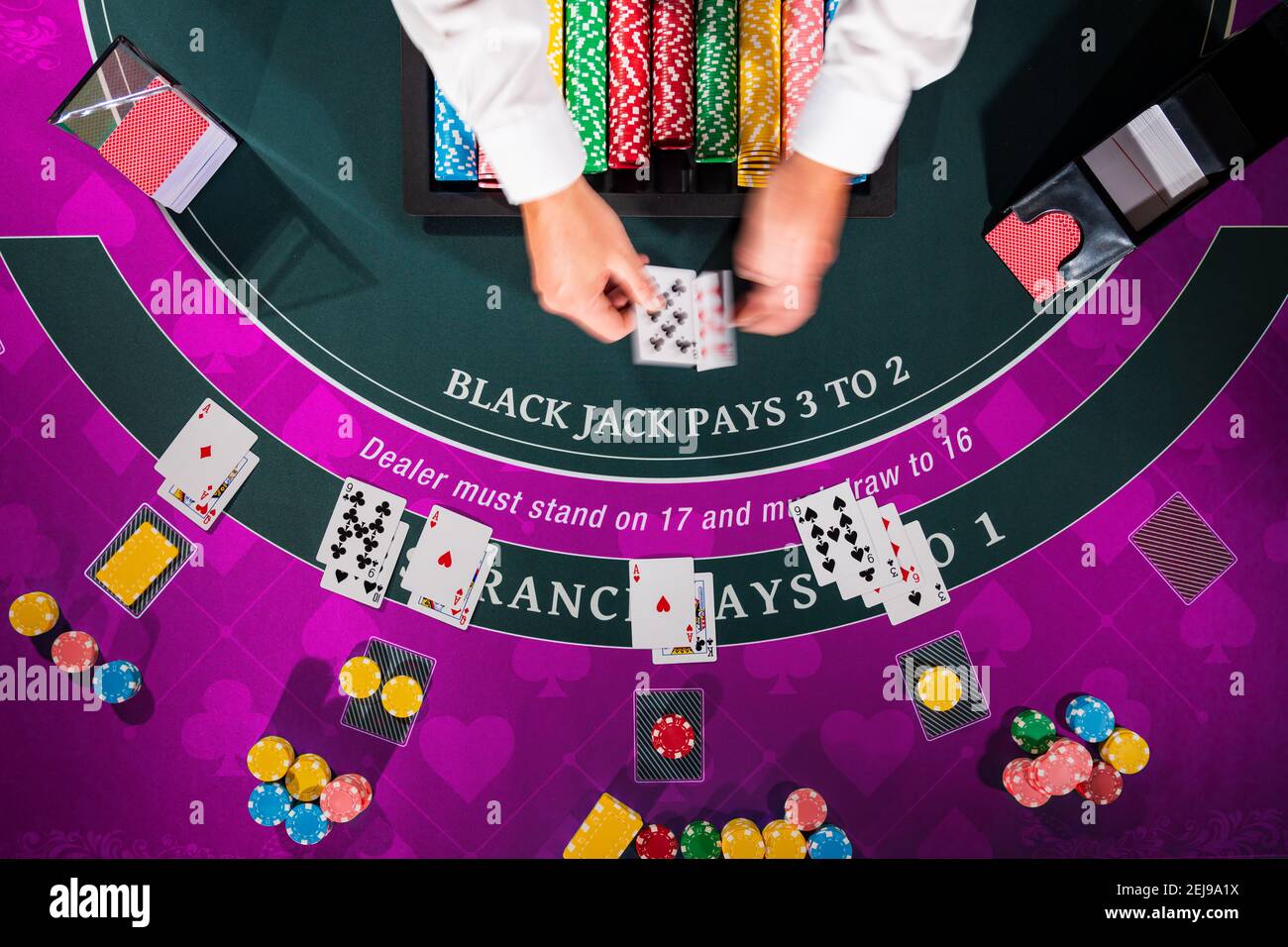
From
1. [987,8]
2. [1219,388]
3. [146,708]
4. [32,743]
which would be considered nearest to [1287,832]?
[1219,388]

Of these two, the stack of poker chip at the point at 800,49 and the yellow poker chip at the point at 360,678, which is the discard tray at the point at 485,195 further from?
the yellow poker chip at the point at 360,678

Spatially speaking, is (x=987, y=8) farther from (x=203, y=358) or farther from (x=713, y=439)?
(x=203, y=358)

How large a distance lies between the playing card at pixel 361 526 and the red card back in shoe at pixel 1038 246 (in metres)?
1.69

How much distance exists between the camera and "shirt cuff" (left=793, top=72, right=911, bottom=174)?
5.46 ft

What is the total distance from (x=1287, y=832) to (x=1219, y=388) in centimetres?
122

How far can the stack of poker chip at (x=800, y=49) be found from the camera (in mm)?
2045

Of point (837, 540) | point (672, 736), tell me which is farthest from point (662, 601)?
point (837, 540)

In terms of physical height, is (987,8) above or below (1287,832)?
above

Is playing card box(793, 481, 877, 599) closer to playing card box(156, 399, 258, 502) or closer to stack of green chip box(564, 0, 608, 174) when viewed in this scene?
stack of green chip box(564, 0, 608, 174)

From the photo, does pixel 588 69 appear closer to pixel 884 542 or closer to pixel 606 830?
pixel 884 542

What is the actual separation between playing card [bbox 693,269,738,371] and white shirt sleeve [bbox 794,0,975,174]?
21.8 inches

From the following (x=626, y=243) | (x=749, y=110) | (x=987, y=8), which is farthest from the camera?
(x=987, y=8)

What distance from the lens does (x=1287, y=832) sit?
7.81 ft

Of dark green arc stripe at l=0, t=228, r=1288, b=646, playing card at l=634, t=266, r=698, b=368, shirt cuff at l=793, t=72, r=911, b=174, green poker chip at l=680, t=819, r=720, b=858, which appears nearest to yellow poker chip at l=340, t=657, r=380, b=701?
dark green arc stripe at l=0, t=228, r=1288, b=646
